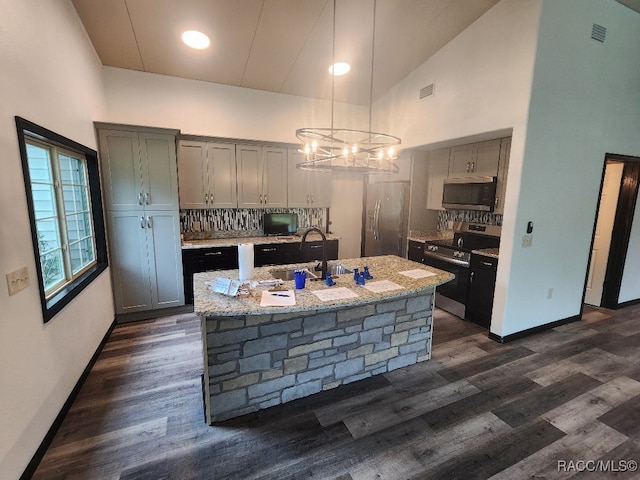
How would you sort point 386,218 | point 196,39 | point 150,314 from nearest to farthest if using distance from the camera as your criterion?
point 196,39 < point 150,314 < point 386,218

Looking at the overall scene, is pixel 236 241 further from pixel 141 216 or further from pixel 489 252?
pixel 489 252

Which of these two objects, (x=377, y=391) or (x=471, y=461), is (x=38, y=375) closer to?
(x=377, y=391)

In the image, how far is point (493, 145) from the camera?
3412 millimetres

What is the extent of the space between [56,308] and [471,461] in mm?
2878

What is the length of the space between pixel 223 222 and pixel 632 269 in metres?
5.91

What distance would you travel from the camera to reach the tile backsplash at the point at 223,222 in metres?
4.18

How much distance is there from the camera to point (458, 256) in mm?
3688

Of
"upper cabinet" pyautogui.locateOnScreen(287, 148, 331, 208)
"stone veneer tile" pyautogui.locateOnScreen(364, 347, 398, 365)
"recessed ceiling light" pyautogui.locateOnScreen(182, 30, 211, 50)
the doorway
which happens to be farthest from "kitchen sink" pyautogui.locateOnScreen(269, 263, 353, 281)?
the doorway

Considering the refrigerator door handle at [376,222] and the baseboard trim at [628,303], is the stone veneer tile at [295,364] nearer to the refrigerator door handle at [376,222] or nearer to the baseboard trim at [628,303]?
the refrigerator door handle at [376,222]

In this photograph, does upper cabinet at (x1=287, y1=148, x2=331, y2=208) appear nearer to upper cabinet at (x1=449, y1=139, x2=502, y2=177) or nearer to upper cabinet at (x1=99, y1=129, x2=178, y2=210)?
upper cabinet at (x1=99, y1=129, x2=178, y2=210)

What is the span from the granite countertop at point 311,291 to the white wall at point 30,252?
2.99 feet

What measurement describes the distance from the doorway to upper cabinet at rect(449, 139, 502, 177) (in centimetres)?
162

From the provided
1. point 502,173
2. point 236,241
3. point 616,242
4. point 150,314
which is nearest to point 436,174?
point 502,173

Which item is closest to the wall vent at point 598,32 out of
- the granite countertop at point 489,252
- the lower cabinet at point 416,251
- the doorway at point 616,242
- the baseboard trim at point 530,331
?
the doorway at point 616,242
